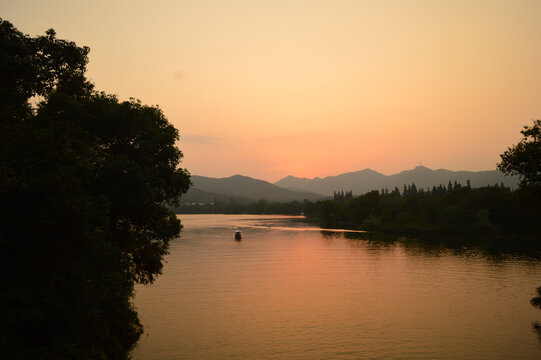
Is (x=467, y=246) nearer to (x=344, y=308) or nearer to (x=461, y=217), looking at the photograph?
(x=461, y=217)

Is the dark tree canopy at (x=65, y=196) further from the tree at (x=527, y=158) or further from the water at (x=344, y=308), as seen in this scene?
the tree at (x=527, y=158)

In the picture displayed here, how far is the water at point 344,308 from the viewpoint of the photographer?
3512 centimetres

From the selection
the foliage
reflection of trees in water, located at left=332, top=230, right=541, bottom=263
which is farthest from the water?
→ the foliage

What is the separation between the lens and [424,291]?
57.1 metres

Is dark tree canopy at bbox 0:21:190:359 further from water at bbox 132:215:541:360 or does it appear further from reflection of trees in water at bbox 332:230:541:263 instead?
reflection of trees in water at bbox 332:230:541:263

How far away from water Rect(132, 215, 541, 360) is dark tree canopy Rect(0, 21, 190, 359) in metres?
10.5

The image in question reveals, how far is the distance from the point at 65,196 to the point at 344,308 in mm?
38230

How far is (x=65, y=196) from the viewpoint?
63.6ft

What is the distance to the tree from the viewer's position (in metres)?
38.8

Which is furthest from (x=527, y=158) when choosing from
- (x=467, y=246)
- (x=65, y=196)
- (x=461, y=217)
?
(x=461, y=217)

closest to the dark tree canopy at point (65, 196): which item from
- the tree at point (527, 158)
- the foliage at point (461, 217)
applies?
the tree at point (527, 158)

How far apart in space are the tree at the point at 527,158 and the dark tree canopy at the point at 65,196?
34.1 metres

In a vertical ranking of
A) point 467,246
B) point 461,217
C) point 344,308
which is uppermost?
point 461,217

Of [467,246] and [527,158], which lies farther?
[467,246]
